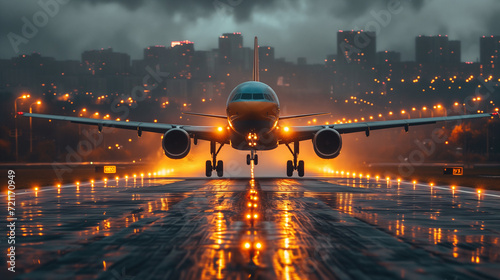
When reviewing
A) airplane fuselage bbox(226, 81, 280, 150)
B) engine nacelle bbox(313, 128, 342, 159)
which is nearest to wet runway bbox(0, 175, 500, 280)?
airplane fuselage bbox(226, 81, 280, 150)

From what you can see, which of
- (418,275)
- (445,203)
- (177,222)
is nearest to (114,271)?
(418,275)

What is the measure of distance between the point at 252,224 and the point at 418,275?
909cm

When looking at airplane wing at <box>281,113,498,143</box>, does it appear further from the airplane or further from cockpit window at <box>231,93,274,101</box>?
cockpit window at <box>231,93,274,101</box>

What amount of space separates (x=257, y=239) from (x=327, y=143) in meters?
26.2

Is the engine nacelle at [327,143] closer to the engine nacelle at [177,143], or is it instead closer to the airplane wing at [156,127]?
the airplane wing at [156,127]

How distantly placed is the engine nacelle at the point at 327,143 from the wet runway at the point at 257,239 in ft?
38.2

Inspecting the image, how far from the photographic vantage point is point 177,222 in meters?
21.6

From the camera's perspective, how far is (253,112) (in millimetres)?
38469

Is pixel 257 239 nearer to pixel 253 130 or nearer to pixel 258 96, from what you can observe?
pixel 253 130

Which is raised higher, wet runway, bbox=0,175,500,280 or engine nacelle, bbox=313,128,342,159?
engine nacelle, bbox=313,128,342,159

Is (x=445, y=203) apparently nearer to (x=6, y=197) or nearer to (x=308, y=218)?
(x=308, y=218)

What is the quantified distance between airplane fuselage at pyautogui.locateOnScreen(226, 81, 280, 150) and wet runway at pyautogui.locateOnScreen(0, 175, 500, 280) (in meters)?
8.92

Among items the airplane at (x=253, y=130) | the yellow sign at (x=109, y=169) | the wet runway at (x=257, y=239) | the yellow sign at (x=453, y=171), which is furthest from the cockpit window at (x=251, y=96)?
the yellow sign at (x=453, y=171)

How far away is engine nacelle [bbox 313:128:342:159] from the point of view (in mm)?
42469
